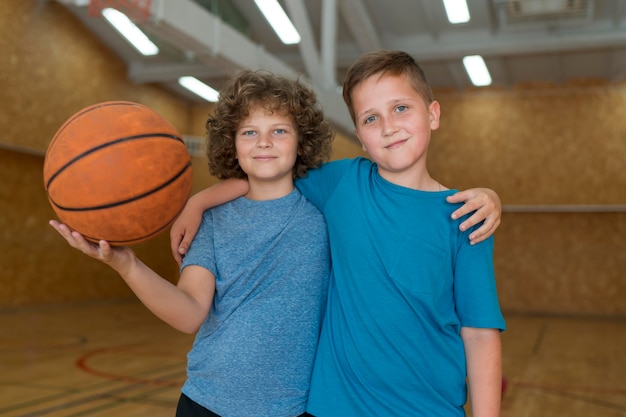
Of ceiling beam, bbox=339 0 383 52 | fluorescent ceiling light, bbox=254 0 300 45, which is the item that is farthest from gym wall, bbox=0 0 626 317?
fluorescent ceiling light, bbox=254 0 300 45

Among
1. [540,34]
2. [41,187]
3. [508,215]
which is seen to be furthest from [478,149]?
[41,187]

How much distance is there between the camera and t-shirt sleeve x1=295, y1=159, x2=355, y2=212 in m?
1.61

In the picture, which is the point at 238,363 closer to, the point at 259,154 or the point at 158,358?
the point at 259,154

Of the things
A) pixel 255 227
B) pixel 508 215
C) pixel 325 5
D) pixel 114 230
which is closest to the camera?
pixel 114 230

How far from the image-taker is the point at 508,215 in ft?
36.7

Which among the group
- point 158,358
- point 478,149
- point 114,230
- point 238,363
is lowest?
point 158,358

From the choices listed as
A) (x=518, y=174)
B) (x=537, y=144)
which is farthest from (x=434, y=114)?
(x=537, y=144)

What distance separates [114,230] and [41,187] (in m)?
8.71

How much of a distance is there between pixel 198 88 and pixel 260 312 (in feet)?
34.4

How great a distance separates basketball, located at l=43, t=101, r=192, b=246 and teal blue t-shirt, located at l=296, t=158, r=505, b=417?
0.45 metres

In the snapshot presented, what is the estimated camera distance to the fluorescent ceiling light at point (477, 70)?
10.0 metres

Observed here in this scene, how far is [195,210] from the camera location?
1.60m

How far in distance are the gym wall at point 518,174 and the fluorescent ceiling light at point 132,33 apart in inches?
25.0

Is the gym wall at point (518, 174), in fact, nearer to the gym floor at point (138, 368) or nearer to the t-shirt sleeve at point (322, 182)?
the gym floor at point (138, 368)
